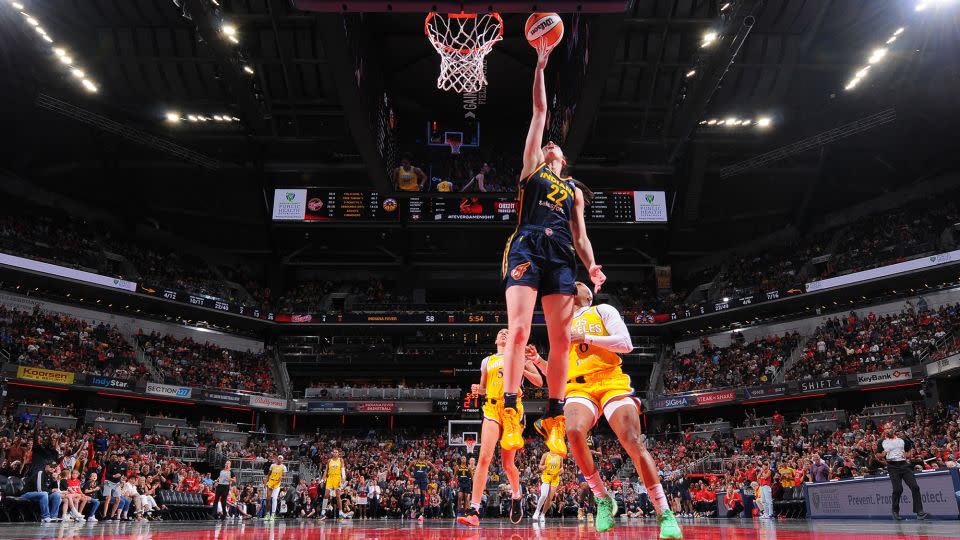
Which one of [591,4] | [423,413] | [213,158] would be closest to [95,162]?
[213,158]

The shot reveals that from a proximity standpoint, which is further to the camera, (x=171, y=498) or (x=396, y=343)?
(x=396, y=343)

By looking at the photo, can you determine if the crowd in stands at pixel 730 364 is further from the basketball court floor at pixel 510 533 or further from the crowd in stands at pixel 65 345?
the crowd in stands at pixel 65 345

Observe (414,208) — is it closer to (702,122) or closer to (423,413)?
(423,413)

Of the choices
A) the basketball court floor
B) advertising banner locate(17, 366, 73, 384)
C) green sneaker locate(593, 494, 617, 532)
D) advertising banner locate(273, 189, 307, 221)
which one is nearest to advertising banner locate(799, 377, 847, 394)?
the basketball court floor

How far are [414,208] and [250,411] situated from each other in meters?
16.8

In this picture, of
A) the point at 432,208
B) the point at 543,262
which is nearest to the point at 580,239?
the point at 543,262

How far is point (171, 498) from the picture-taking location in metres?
18.1

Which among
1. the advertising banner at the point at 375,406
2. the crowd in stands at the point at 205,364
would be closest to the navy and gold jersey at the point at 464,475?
the advertising banner at the point at 375,406

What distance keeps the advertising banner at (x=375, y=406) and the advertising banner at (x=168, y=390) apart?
8974 mm

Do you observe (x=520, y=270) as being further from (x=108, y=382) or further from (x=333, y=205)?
(x=108, y=382)

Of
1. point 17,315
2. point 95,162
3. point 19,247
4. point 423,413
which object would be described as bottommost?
point 423,413

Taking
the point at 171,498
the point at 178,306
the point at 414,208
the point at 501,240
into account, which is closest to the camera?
the point at 171,498

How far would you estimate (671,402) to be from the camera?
35188 millimetres

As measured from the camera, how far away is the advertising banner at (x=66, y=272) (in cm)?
2934
